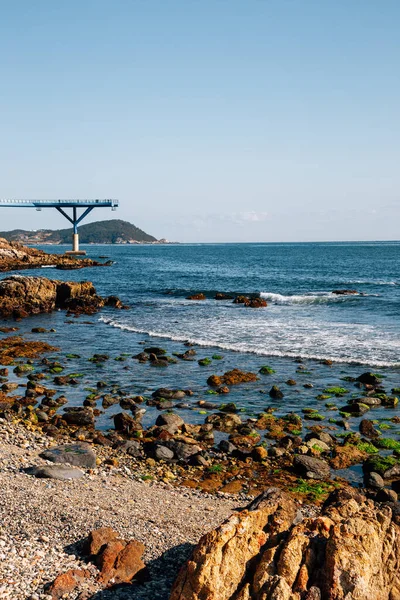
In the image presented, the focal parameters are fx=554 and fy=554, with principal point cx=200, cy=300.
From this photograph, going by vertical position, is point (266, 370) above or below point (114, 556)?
below

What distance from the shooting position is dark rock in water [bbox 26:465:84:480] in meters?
13.3

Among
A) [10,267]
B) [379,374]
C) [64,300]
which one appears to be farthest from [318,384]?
[10,267]

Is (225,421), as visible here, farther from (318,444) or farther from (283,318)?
(283,318)

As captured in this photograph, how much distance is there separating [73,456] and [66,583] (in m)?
6.65

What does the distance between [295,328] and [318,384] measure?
47.3 feet

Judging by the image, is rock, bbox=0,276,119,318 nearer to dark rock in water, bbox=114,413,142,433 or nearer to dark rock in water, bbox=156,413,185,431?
dark rock in water, bbox=114,413,142,433

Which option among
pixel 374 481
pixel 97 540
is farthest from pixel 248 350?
pixel 97 540

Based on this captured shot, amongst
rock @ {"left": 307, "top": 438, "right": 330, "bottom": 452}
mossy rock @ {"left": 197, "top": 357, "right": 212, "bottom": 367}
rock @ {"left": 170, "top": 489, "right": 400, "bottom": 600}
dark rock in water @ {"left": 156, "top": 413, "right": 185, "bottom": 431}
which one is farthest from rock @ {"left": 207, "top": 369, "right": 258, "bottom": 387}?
rock @ {"left": 170, "top": 489, "right": 400, "bottom": 600}

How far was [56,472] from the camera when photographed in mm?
13586

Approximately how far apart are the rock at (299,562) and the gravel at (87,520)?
5.12ft

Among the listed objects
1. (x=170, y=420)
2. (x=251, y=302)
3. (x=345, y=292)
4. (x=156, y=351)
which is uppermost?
(x=345, y=292)

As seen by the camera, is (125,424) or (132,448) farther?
(125,424)

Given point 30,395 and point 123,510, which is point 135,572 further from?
point 30,395

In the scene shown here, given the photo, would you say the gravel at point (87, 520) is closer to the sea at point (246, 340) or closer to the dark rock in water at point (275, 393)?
the sea at point (246, 340)
